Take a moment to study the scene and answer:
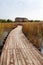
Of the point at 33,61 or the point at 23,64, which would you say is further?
the point at 33,61

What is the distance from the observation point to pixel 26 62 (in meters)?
5.74

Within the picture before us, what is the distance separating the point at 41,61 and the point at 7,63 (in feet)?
3.38

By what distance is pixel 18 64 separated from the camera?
18.0 ft

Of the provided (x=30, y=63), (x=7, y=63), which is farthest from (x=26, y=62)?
(x=7, y=63)

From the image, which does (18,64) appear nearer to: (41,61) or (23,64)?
(23,64)

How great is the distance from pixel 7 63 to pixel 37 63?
0.84 meters

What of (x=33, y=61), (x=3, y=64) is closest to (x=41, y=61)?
(x=33, y=61)

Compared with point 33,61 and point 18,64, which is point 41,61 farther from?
point 18,64

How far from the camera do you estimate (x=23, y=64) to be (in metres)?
5.46

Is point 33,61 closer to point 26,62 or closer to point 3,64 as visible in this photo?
point 26,62

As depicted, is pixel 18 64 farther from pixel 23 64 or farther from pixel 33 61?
pixel 33 61

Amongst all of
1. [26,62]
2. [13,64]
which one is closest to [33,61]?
[26,62]

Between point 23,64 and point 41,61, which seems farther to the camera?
point 41,61

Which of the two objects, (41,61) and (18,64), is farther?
(41,61)
